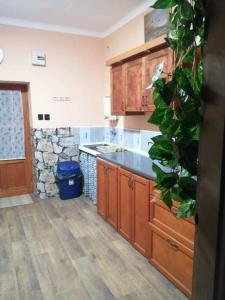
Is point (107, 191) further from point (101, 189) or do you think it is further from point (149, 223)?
point (149, 223)

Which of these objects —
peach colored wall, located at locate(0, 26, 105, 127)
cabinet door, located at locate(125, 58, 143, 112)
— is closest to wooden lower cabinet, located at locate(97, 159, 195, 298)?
cabinet door, located at locate(125, 58, 143, 112)

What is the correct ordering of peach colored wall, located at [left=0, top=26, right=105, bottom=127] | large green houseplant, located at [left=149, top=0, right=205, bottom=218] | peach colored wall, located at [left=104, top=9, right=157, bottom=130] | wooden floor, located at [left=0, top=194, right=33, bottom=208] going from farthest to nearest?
1. wooden floor, located at [left=0, top=194, right=33, bottom=208]
2. peach colored wall, located at [left=0, top=26, right=105, bottom=127]
3. peach colored wall, located at [left=104, top=9, right=157, bottom=130]
4. large green houseplant, located at [left=149, top=0, right=205, bottom=218]

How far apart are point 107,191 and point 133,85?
134 cm

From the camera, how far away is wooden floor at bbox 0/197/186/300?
2029mm

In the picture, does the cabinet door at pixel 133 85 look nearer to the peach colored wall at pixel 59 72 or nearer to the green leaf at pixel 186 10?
the peach colored wall at pixel 59 72

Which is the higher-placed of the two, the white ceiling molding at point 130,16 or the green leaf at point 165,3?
the white ceiling molding at point 130,16

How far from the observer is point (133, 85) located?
3023mm

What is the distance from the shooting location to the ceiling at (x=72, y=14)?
3156 millimetres

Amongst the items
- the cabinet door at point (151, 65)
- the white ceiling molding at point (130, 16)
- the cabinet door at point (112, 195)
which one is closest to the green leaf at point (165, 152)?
the cabinet door at point (151, 65)

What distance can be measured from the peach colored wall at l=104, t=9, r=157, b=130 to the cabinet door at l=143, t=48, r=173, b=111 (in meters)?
0.53

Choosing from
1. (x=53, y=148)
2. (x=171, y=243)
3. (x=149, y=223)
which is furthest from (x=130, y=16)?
(x=171, y=243)

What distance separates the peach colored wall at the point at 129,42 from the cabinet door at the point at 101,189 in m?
0.81

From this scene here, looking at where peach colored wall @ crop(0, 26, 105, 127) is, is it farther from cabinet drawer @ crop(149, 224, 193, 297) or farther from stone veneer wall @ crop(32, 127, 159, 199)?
cabinet drawer @ crop(149, 224, 193, 297)

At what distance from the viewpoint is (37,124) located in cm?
405
